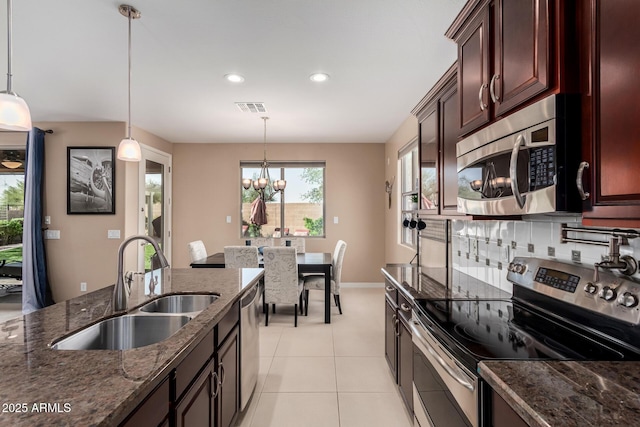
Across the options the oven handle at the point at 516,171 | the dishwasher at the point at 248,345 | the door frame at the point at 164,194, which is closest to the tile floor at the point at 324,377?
the dishwasher at the point at 248,345

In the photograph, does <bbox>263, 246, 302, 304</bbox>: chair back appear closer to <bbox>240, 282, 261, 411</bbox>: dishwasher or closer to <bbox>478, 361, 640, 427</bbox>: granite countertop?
<bbox>240, 282, 261, 411</bbox>: dishwasher

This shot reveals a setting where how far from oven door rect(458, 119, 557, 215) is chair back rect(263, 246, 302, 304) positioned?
7.81 feet

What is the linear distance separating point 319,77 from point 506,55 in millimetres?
1964

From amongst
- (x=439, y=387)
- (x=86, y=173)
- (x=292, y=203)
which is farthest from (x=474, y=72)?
(x=86, y=173)

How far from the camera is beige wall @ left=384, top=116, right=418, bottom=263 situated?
433cm

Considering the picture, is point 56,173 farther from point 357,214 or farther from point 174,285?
point 357,214

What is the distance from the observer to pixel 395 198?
5.14 m

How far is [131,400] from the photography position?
31.0 inches

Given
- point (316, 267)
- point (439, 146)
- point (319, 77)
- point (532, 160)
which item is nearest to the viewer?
point (532, 160)

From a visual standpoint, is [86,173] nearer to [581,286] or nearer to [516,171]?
[516,171]

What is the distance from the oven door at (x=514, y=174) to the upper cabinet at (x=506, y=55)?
0.47 feet

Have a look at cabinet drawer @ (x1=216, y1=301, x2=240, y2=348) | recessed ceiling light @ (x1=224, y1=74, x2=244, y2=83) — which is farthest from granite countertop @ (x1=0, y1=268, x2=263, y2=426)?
recessed ceiling light @ (x1=224, y1=74, x2=244, y2=83)

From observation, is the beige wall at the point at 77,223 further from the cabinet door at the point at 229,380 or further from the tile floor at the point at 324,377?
the cabinet door at the point at 229,380

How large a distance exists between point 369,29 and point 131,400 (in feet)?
7.87
